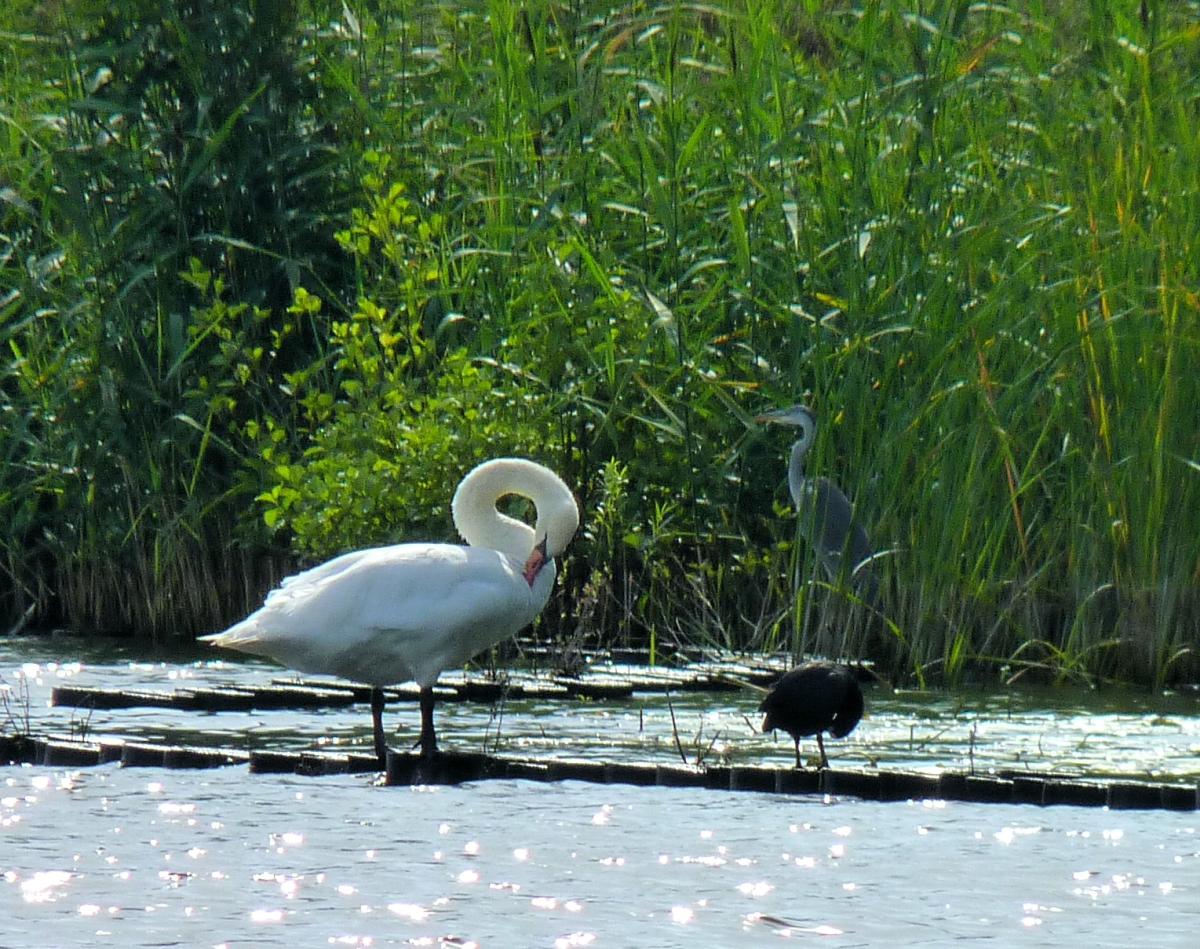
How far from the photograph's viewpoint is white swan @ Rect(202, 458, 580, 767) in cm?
670

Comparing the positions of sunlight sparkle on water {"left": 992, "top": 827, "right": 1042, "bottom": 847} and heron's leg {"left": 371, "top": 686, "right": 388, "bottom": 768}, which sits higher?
heron's leg {"left": 371, "top": 686, "right": 388, "bottom": 768}

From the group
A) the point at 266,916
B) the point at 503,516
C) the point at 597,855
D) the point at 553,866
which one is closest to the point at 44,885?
the point at 266,916

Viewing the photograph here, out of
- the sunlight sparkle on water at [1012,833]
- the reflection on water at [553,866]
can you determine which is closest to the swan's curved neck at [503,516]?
the reflection on water at [553,866]

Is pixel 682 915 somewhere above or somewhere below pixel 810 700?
below

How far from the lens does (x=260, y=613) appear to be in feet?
22.7

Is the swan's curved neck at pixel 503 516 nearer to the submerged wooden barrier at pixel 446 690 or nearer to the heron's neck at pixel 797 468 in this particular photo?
the submerged wooden barrier at pixel 446 690

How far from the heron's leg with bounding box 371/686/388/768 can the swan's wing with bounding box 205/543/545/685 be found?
0.13 metres

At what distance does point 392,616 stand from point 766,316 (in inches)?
110

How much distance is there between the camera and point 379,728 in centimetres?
658

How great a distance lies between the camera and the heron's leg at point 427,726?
640 cm

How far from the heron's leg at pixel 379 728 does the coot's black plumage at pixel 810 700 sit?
1.03 meters

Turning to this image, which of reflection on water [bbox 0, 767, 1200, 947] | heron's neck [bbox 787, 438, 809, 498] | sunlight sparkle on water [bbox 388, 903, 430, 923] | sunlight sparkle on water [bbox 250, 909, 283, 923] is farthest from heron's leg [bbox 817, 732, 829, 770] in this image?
heron's neck [bbox 787, 438, 809, 498]

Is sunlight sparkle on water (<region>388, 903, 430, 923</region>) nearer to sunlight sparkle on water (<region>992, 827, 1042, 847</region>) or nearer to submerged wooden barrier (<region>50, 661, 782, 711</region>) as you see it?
sunlight sparkle on water (<region>992, 827, 1042, 847</region>)

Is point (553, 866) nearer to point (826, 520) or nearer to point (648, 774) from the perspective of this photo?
point (648, 774)
